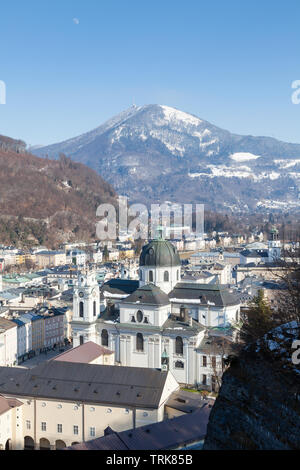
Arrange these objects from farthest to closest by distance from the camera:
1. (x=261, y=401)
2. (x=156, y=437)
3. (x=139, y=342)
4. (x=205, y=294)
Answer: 1. (x=205, y=294)
2. (x=139, y=342)
3. (x=156, y=437)
4. (x=261, y=401)

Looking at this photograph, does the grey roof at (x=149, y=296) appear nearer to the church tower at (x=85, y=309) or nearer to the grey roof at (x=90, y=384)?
the church tower at (x=85, y=309)

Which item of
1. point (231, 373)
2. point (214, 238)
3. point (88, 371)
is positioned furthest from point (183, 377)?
point (214, 238)

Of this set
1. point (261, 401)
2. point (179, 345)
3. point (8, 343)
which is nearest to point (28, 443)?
point (179, 345)

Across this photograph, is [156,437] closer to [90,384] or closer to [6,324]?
Answer: [90,384]

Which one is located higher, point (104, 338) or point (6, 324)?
point (6, 324)

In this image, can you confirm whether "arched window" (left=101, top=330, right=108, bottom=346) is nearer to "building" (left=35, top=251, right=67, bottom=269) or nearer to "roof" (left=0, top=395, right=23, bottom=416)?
"roof" (left=0, top=395, right=23, bottom=416)

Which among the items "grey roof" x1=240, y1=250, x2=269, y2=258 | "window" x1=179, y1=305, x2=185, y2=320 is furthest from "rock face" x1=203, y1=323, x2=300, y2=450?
Result: "grey roof" x1=240, y1=250, x2=269, y2=258

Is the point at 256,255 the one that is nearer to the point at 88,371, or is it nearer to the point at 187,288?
the point at 187,288
